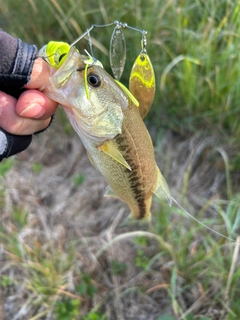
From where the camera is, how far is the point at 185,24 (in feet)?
6.23

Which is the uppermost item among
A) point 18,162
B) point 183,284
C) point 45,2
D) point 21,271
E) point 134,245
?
point 45,2

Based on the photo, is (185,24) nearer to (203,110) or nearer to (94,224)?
(203,110)

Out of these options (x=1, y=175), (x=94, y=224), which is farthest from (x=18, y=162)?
(x=94, y=224)

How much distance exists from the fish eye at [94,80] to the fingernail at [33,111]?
19cm

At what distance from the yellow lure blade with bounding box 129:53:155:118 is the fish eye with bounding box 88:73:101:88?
0.32 ft

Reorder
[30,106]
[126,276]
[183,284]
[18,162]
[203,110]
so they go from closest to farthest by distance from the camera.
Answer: [30,106], [183,284], [126,276], [203,110], [18,162]

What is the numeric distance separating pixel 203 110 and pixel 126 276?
3.32 feet

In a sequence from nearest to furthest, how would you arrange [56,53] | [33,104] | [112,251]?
[56,53] → [33,104] → [112,251]

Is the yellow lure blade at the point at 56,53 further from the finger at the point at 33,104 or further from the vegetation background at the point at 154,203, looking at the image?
the vegetation background at the point at 154,203

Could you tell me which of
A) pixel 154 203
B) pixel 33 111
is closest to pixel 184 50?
pixel 154 203

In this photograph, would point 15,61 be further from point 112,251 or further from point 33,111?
point 112,251

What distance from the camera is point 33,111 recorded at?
1.06m

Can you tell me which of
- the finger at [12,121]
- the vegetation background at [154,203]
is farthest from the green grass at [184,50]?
the finger at [12,121]

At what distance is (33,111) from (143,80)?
0.35 meters
